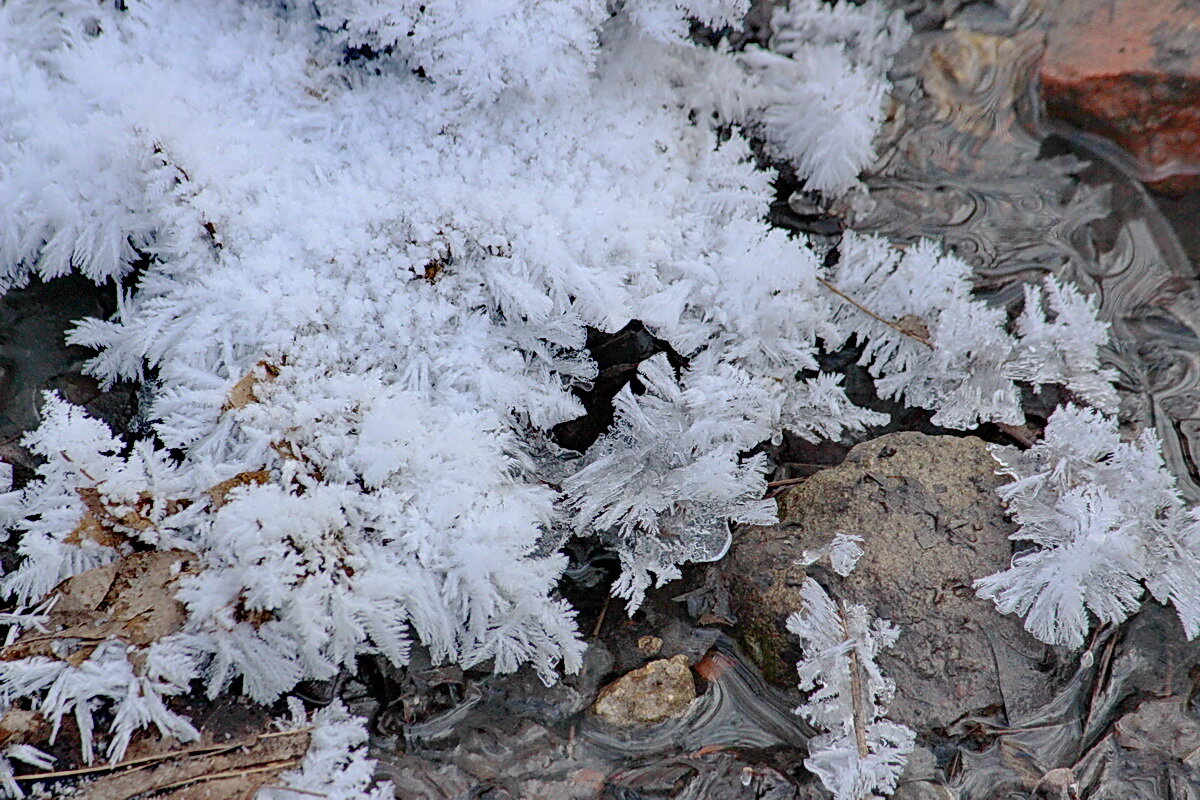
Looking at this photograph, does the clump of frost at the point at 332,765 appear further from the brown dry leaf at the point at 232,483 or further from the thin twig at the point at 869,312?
the thin twig at the point at 869,312

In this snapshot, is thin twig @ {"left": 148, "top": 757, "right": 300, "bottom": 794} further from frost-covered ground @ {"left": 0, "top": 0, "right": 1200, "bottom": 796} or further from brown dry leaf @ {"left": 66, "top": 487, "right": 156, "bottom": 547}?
brown dry leaf @ {"left": 66, "top": 487, "right": 156, "bottom": 547}

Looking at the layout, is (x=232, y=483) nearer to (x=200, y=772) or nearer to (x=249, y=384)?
(x=249, y=384)

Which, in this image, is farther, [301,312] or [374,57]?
[374,57]

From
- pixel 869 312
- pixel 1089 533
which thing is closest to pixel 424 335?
pixel 869 312

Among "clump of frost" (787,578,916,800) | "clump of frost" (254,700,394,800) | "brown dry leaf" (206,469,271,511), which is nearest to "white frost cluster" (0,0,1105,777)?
"brown dry leaf" (206,469,271,511)

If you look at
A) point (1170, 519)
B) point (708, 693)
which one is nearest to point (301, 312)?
point (708, 693)

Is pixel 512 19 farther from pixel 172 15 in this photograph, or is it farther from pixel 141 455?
pixel 141 455

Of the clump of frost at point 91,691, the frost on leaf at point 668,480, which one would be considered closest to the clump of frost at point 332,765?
the clump of frost at point 91,691
